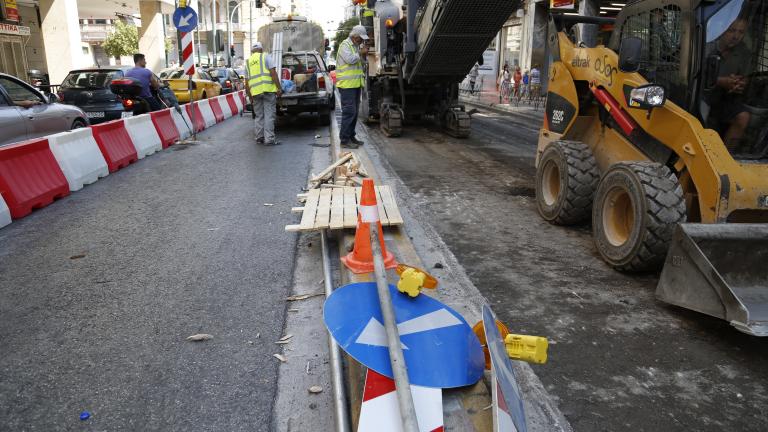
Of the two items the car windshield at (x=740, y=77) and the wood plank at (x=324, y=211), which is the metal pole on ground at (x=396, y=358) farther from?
the car windshield at (x=740, y=77)

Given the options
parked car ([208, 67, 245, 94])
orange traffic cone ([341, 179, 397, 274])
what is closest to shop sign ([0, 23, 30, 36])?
parked car ([208, 67, 245, 94])

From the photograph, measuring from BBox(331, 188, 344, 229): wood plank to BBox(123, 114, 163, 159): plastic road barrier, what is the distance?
5.30m


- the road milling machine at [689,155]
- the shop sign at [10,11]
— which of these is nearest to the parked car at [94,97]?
the road milling machine at [689,155]

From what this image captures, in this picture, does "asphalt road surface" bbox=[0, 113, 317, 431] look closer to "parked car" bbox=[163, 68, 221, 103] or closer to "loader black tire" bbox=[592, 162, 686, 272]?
"loader black tire" bbox=[592, 162, 686, 272]

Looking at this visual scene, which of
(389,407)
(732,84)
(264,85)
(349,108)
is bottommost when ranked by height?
(389,407)

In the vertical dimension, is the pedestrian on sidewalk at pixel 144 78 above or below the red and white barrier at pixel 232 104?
above

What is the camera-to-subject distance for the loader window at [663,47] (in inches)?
170

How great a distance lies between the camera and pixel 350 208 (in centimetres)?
535

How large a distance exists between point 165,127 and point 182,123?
46.0 inches

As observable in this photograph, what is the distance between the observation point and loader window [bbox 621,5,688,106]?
432cm

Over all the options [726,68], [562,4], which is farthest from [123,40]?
[726,68]

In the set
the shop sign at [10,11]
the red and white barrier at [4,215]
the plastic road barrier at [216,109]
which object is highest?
the shop sign at [10,11]

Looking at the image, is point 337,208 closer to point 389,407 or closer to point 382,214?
point 382,214

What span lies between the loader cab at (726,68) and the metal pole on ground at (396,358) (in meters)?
2.89
